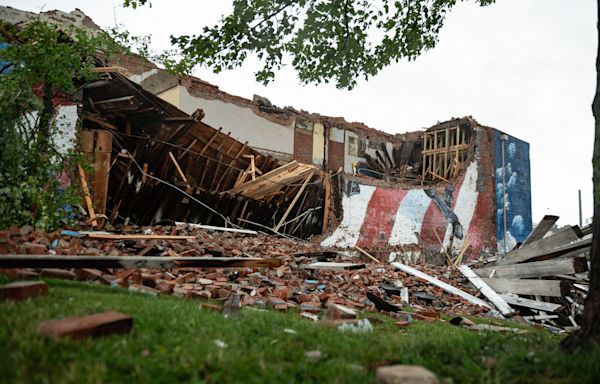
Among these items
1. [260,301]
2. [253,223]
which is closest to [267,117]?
[253,223]

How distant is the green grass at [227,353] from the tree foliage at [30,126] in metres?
2.80

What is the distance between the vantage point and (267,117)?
19.4 meters

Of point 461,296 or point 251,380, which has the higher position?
point 251,380

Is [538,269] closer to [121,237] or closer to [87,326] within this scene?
[121,237]

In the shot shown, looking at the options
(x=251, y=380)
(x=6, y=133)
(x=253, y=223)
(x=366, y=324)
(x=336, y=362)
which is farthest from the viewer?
(x=253, y=223)

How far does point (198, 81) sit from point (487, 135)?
15649 mm

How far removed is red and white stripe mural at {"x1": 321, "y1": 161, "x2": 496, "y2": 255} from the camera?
1600cm

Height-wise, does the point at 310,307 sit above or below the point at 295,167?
below

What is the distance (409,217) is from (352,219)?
364 cm

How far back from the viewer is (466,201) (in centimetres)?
2056

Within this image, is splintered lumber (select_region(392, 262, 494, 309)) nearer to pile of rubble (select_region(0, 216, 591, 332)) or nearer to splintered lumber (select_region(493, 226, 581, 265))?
pile of rubble (select_region(0, 216, 591, 332))

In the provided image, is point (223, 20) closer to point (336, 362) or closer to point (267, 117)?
point (336, 362)

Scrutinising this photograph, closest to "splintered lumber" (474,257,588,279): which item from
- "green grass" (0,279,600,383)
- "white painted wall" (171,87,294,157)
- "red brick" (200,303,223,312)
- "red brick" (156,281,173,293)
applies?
"green grass" (0,279,600,383)

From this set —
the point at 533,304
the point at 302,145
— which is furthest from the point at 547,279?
the point at 302,145
